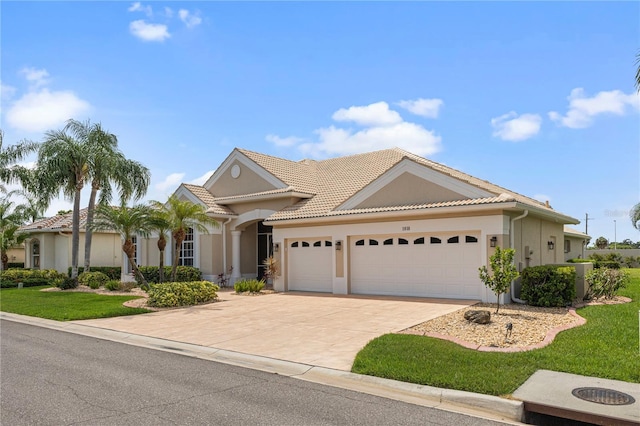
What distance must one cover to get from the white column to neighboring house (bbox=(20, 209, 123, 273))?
1266 cm

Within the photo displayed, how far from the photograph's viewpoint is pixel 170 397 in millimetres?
6383

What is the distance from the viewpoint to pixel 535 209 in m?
15.8

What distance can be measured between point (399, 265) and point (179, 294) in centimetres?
761

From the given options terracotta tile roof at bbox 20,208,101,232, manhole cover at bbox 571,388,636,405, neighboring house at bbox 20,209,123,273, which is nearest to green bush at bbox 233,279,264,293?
manhole cover at bbox 571,388,636,405

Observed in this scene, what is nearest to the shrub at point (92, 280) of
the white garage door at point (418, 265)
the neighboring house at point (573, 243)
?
the white garage door at point (418, 265)

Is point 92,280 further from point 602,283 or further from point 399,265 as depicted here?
point 602,283

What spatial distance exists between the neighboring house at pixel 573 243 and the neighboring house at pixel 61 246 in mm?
29439

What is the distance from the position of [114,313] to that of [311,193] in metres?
10.3

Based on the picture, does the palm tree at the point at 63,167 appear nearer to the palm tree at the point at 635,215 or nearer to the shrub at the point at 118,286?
the shrub at the point at 118,286

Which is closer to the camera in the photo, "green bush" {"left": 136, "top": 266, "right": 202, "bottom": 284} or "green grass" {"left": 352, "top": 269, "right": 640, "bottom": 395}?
"green grass" {"left": 352, "top": 269, "right": 640, "bottom": 395}

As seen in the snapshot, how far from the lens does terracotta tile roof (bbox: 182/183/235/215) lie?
22572 millimetres

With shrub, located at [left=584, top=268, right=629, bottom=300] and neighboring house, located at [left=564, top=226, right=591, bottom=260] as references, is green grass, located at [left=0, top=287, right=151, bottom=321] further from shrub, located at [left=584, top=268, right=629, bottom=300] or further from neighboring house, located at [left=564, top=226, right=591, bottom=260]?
neighboring house, located at [left=564, top=226, right=591, bottom=260]

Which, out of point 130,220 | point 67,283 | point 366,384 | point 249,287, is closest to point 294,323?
point 366,384

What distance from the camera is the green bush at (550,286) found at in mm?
13688
